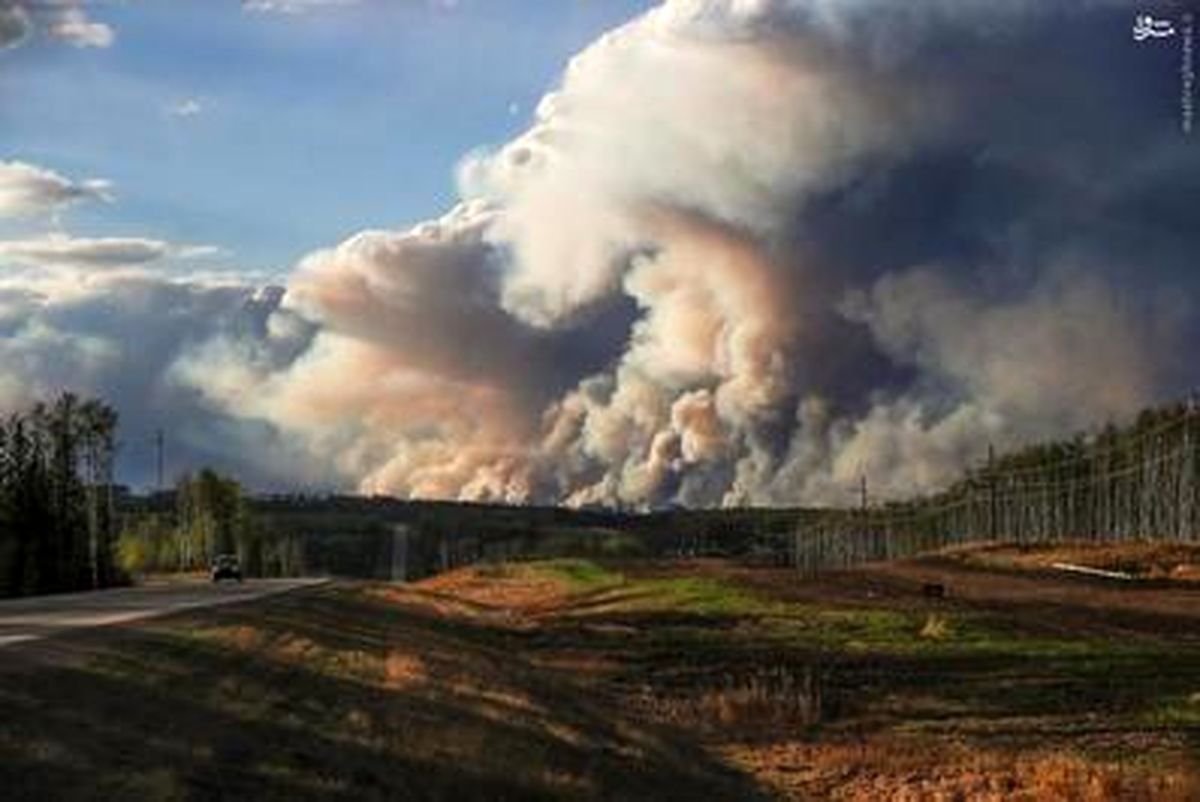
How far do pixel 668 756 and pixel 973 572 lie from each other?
236ft

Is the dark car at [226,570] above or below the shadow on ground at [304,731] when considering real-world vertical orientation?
below

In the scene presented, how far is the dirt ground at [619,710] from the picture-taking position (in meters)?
21.4

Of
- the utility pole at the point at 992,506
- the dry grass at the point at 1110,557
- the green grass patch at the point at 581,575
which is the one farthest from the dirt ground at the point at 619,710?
the utility pole at the point at 992,506

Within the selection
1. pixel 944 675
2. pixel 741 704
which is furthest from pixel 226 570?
pixel 741 704

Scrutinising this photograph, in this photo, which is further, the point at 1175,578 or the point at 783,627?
the point at 1175,578

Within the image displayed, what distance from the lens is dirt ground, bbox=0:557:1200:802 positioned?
21406 millimetres

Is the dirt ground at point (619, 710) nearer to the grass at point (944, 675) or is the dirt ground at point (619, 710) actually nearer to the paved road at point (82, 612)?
the grass at point (944, 675)

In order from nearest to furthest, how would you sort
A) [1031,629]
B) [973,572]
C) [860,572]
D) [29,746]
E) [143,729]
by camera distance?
[29,746]
[143,729]
[1031,629]
[973,572]
[860,572]

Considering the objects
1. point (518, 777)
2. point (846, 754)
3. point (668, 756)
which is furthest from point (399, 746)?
point (846, 754)

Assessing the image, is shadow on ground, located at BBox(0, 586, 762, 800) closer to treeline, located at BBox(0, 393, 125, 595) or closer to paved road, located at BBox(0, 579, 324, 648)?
paved road, located at BBox(0, 579, 324, 648)

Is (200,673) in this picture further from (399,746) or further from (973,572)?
(973,572)

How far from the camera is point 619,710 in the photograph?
34281 millimetres

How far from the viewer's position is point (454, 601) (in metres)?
98.1

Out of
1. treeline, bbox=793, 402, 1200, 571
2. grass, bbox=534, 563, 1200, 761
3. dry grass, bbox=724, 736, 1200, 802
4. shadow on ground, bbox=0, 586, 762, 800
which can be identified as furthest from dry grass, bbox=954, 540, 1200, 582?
dry grass, bbox=724, 736, 1200, 802
